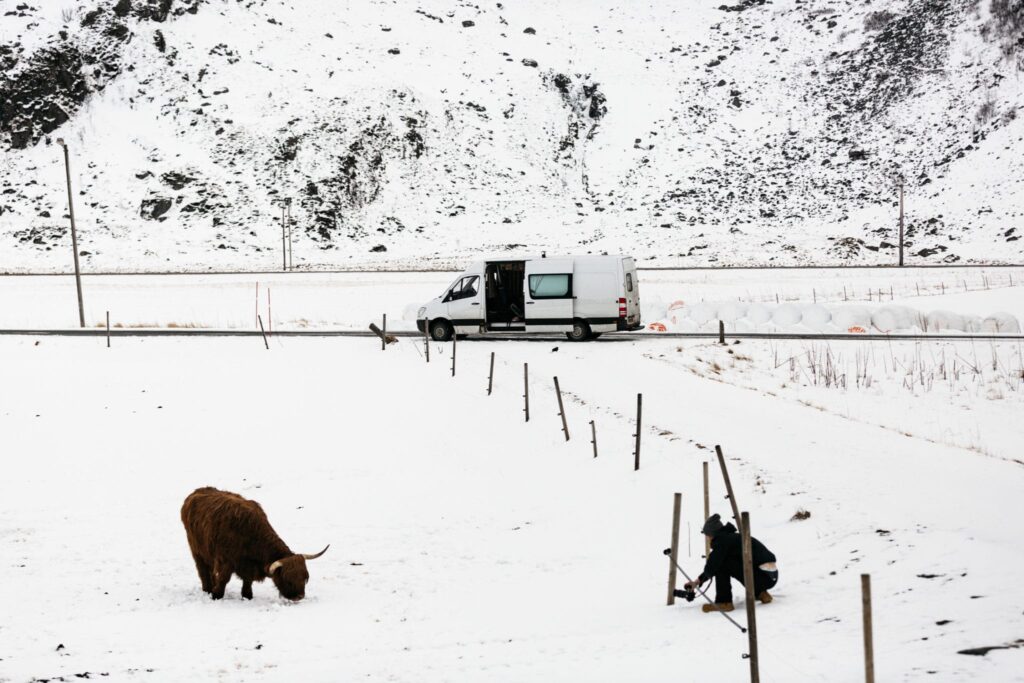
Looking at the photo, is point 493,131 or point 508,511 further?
point 493,131

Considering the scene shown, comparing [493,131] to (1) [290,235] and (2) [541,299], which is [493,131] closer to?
(1) [290,235]

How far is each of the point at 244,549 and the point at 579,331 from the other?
18.8 metres

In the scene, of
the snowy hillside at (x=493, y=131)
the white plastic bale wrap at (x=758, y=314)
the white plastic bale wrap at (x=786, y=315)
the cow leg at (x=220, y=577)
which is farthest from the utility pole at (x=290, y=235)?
the cow leg at (x=220, y=577)

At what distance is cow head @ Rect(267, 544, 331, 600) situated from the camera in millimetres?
10023

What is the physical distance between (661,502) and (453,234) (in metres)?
64.3

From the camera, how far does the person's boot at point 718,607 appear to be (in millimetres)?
8734

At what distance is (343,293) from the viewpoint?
49.3m

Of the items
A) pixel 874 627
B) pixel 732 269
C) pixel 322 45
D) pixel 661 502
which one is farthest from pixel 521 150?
pixel 874 627

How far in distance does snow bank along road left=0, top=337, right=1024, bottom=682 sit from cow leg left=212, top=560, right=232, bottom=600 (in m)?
0.17

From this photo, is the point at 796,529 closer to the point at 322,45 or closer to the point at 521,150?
the point at 521,150

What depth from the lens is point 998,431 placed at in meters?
19.6

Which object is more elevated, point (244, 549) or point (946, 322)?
point (946, 322)

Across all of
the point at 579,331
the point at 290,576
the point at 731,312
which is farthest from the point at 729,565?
the point at 731,312

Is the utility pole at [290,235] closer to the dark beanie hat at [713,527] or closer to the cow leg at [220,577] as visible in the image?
the cow leg at [220,577]
